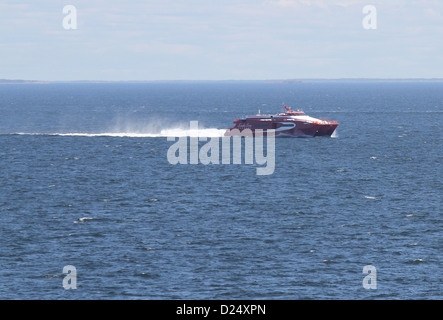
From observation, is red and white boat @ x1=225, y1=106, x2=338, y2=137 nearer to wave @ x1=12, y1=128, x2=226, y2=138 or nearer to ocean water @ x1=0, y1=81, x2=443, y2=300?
ocean water @ x1=0, y1=81, x2=443, y2=300

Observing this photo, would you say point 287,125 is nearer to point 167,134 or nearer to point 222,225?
point 167,134

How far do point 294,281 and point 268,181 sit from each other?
43.3 meters

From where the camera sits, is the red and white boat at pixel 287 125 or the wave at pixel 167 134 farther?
the wave at pixel 167 134

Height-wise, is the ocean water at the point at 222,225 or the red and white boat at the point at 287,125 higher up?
the red and white boat at the point at 287,125

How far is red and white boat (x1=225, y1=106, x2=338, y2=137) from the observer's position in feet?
402

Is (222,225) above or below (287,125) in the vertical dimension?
below

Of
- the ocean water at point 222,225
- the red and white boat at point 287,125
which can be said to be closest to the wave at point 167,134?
the red and white boat at point 287,125

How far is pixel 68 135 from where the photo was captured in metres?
149

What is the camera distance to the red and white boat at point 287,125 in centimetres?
A: 12250

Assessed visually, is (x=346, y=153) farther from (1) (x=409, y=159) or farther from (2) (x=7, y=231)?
(2) (x=7, y=231)

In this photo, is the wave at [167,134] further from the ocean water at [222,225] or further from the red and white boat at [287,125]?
the ocean water at [222,225]

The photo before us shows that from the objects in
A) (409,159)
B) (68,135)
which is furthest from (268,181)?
(68,135)

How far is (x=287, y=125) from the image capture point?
125 meters

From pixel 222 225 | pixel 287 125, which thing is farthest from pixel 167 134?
pixel 222 225
